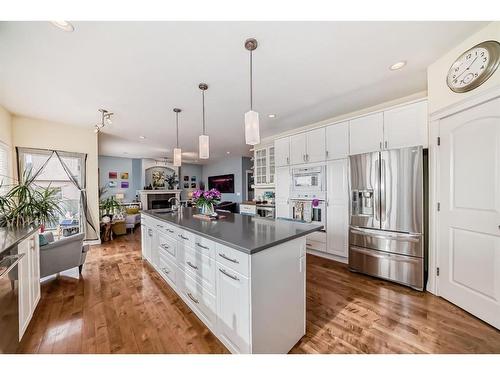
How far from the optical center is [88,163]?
425 centimetres

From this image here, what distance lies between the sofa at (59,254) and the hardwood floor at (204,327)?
0.23 metres

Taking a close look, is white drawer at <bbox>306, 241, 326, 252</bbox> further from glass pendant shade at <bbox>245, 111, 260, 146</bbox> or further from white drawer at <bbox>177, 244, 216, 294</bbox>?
glass pendant shade at <bbox>245, 111, 260, 146</bbox>

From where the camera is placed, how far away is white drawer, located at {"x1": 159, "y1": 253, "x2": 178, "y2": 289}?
7.51ft

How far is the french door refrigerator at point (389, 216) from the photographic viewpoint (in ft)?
7.64

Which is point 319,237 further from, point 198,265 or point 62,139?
point 62,139

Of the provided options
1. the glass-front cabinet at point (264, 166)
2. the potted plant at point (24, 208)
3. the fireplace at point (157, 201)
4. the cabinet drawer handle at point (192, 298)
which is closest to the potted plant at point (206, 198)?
the cabinet drawer handle at point (192, 298)

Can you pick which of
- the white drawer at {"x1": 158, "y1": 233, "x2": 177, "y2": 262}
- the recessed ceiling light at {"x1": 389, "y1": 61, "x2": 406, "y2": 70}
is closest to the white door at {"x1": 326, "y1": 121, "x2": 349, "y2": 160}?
the recessed ceiling light at {"x1": 389, "y1": 61, "x2": 406, "y2": 70}

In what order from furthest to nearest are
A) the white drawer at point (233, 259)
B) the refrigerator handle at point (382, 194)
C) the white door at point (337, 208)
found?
the white door at point (337, 208), the refrigerator handle at point (382, 194), the white drawer at point (233, 259)

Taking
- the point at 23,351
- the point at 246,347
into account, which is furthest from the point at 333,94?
the point at 23,351

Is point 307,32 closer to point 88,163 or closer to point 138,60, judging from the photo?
point 138,60

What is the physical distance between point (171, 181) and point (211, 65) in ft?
25.3

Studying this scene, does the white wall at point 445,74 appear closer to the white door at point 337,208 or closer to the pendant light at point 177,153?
the white door at point 337,208

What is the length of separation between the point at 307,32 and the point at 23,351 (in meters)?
3.32

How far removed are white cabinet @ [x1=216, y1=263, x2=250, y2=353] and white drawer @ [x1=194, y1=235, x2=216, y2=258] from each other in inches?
5.3
